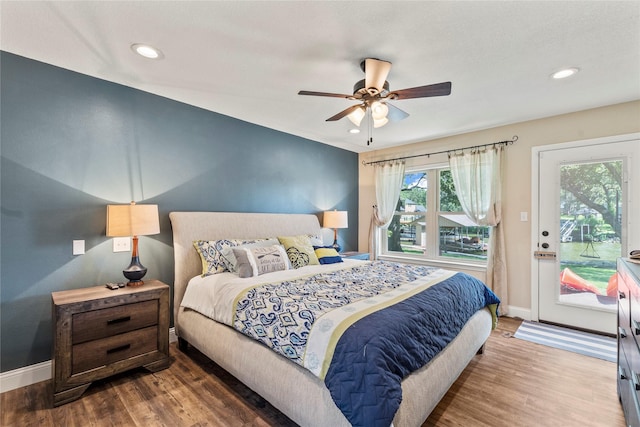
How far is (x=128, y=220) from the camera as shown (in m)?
2.38

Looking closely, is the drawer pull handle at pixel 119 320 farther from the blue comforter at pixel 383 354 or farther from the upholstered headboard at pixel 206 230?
the blue comforter at pixel 383 354

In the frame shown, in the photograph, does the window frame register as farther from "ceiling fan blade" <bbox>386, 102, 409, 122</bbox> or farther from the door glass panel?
"ceiling fan blade" <bbox>386, 102, 409, 122</bbox>

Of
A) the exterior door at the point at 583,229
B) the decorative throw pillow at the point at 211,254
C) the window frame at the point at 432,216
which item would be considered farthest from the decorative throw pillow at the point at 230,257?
the exterior door at the point at 583,229

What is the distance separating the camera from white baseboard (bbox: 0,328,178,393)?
2.15m

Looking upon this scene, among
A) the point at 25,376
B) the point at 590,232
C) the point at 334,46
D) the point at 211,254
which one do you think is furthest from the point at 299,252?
the point at 590,232

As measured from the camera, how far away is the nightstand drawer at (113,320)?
2.07 meters

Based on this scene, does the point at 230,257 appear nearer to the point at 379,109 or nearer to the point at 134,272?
the point at 134,272

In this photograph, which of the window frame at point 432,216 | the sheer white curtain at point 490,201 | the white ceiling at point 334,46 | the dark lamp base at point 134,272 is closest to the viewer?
the white ceiling at point 334,46

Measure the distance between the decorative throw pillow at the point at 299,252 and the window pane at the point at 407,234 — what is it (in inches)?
88.5

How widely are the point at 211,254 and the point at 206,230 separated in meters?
0.35

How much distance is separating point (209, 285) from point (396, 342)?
5.74 feet

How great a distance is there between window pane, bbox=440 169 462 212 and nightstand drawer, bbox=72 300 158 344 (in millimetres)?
4095

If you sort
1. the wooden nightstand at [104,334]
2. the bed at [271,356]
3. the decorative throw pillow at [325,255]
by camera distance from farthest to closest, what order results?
1. the decorative throw pillow at [325,255]
2. the wooden nightstand at [104,334]
3. the bed at [271,356]

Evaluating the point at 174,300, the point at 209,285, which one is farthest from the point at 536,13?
the point at 174,300
